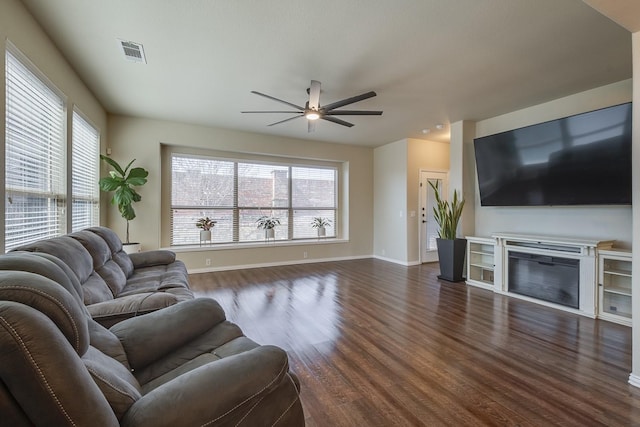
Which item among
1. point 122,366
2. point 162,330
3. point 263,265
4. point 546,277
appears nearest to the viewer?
point 122,366

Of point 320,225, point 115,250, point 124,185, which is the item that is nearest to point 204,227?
point 124,185

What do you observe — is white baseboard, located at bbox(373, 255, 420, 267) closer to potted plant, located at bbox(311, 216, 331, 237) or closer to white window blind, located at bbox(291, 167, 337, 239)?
white window blind, located at bbox(291, 167, 337, 239)

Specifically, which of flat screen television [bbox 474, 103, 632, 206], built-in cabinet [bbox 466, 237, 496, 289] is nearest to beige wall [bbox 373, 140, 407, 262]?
built-in cabinet [bbox 466, 237, 496, 289]

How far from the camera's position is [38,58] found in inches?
97.3

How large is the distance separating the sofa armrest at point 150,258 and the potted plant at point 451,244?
4.23 meters

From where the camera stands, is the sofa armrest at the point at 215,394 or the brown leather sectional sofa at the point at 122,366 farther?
the sofa armrest at the point at 215,394

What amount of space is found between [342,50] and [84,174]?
3677 millimetres

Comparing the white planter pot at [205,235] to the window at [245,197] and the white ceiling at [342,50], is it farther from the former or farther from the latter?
A: the white ceiling at [342,50]

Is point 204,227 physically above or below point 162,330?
above

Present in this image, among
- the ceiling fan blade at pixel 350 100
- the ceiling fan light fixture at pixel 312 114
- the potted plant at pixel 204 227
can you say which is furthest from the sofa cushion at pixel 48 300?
the potted plant at pixel 204 227

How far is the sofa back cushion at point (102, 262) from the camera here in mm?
2383

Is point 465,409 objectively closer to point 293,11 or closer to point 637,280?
point 637,280

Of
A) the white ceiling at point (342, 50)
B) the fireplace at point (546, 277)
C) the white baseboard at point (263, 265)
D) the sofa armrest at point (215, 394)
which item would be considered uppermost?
the white ceiling at point (342, 50)

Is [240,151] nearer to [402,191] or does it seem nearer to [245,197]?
[245,197]
